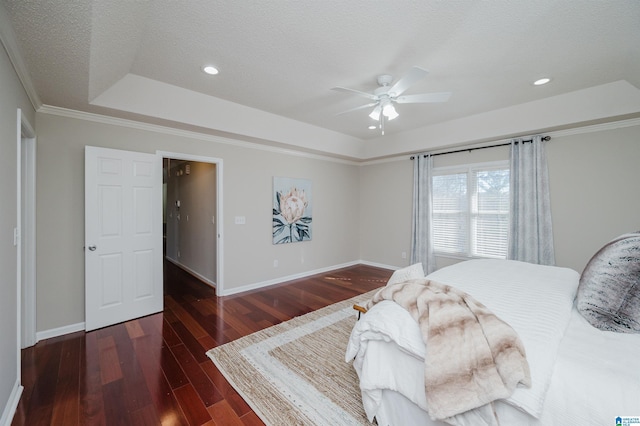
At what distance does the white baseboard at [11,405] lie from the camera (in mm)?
1540

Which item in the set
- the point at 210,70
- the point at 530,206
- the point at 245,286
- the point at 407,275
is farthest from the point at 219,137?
the point at 530,206

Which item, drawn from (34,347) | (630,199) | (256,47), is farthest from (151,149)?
(630,199)

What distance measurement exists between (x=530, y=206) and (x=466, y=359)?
3.56 m

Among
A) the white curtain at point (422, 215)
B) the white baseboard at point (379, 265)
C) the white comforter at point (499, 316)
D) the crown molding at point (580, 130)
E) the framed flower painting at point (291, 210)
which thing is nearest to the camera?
the white comforter at point (499, 316)

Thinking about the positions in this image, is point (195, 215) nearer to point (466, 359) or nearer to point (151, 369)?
point (151, 369)

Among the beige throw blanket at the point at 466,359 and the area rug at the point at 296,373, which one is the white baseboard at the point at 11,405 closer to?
the area rug at the point at 296,373

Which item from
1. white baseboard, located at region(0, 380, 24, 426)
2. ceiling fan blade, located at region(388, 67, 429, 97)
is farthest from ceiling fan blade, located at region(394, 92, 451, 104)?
white baseboard, located at region(0, 380, 24, 426)

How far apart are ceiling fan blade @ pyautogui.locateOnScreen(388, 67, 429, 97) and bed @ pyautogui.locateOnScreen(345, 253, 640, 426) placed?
67.4 inches

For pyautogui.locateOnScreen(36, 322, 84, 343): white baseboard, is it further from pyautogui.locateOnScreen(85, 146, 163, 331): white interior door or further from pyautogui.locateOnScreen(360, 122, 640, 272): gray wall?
pyautogui.locateOnScreen(360, 122, 640, 272): gray wall

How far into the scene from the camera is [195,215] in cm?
491

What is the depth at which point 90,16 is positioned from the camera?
1.46 m

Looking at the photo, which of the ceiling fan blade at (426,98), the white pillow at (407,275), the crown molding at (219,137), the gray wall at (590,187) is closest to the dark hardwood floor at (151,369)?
the white pillow at (407,275)

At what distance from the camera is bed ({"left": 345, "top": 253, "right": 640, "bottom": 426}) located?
0.97 m

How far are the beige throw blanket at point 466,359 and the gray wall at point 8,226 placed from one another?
2.48 m
